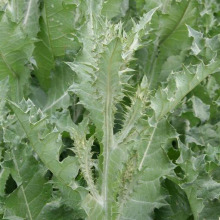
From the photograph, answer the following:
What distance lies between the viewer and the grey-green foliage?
1.26m

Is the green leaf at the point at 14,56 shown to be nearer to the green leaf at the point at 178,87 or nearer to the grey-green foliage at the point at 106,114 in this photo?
the grey-green foliage at the point at 106,114

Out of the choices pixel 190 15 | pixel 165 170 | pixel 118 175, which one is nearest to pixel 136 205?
pixel 165 170

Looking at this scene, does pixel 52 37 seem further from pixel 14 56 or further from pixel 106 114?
pixel 106 114

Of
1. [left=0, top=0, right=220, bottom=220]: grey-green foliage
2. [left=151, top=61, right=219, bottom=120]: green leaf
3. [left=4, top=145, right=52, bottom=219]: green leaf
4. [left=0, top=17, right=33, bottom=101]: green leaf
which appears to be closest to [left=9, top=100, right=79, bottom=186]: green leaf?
[left=0, top=0, right=220, bottom=220]: grey-green foliage

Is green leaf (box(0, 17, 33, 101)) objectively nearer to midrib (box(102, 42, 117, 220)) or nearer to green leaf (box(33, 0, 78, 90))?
green leaf (box(33, 0, 78, 90))

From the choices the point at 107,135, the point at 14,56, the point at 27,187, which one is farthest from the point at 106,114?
the point at 14,56

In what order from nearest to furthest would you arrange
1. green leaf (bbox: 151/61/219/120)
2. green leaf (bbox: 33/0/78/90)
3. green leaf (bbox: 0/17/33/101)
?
green leaf (bbox: 151/61/219/120) < green leaf (bbox: 0/17/33/101) < green leaf (bbox: 33/0/78/90)

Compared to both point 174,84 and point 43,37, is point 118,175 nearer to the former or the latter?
point 174,84

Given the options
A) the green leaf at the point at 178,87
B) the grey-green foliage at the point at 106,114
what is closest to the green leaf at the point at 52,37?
the grey-green foliage at the point at 106,114

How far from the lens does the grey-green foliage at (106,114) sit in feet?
4.14

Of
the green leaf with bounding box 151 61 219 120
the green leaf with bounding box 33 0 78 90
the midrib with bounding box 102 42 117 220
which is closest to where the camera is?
the midrib with bounding box 102 42 117 220

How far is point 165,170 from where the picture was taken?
1.54m

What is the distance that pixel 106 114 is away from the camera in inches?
49.6

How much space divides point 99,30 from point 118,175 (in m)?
0.40
